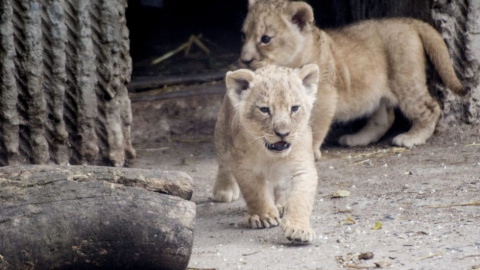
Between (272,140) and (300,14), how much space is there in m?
2.56

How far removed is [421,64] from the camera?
7.18m

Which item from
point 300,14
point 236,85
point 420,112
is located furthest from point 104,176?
point 420,112

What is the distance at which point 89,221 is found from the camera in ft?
11.9

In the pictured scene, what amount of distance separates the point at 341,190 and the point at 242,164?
43.4 inches

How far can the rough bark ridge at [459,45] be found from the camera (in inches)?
281

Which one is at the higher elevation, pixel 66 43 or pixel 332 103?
pixel 66 43

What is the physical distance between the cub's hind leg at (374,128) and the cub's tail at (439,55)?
0.64 metres

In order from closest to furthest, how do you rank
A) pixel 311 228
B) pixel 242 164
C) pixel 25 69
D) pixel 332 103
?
pixel 311 228 < pixel 242 164 < pixel 25 69 < pixel 332 103

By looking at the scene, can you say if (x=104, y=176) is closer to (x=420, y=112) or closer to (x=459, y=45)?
(x=420, y=112)

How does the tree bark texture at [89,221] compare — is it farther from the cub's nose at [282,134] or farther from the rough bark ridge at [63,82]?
the rough bark ridge at [63,82]

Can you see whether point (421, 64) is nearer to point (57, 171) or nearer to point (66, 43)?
point (66, 43)

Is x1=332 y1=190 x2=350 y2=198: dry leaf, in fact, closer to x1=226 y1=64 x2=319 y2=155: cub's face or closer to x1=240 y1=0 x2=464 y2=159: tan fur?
x1=226 y1=64 x2=319 y2=155: cub's face

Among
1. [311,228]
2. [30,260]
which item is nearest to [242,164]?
[311,228]

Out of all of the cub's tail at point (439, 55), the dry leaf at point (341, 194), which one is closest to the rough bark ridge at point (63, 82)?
the dry leaf at point (341, 194)
